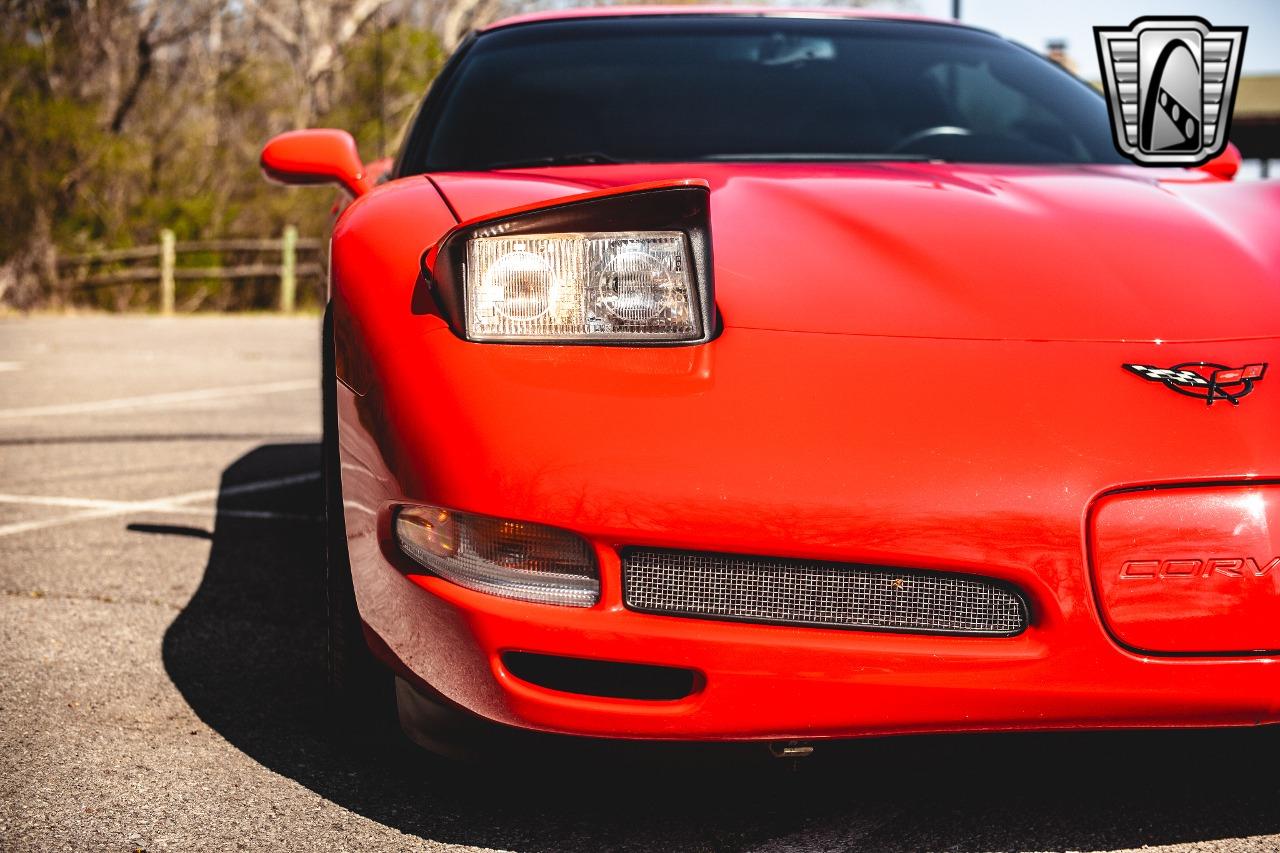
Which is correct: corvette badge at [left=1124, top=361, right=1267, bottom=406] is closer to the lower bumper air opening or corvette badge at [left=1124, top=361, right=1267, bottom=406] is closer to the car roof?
the lower bumper air opening

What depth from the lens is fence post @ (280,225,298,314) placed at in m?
21.5

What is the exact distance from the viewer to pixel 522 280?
1907 mm

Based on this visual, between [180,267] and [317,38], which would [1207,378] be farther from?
[317,38]

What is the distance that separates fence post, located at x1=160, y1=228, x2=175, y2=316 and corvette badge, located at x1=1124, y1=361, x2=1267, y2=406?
20.2 m

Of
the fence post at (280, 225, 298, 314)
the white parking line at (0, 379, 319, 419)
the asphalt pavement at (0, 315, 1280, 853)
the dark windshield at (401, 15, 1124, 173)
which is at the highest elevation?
the dark windshield at (401, 15, 1124, 173)

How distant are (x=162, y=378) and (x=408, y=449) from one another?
7735 mm

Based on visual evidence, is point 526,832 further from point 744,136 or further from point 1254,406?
point 744,136

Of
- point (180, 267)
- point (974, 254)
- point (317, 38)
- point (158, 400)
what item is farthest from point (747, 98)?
point (317, 38)

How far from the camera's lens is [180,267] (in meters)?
21.0

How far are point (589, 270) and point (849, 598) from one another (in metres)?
0.57

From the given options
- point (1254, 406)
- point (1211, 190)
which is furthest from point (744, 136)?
point (1254, 406)

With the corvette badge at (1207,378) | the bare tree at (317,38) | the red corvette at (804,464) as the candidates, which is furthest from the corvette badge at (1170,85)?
the bare tree at (317,38)

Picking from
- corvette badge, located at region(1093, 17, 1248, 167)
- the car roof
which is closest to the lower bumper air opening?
corvette badge, located at region(1093, 17, 1248, 167)

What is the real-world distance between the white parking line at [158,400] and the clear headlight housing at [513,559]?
5589 mm
